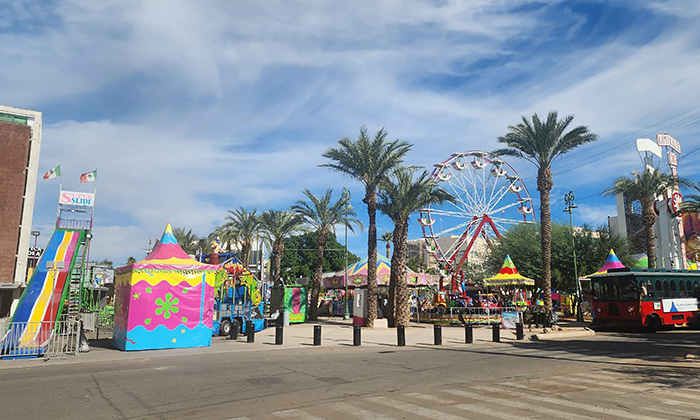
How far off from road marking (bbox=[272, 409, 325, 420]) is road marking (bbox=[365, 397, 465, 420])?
55.7 inches

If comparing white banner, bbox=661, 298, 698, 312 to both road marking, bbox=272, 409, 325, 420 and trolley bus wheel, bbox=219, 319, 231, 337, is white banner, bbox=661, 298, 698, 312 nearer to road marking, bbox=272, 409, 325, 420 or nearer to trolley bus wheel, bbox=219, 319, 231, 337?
trolley bus wheel, bbox=219, 319, 231, 337

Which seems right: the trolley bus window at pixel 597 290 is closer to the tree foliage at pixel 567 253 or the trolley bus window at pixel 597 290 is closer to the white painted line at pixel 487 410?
the tree foliage at pixel 567 253

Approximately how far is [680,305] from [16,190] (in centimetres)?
3882

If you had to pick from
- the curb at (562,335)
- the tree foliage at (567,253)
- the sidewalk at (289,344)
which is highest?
the tree foliage at (567,253)

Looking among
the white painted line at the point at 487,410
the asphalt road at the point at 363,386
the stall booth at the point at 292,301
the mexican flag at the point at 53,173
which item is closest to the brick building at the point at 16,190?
the mexican flag at the point at 53,173

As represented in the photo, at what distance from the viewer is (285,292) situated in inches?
1294

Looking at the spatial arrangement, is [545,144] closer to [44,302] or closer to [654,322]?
[654,322]

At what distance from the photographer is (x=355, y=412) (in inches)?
292

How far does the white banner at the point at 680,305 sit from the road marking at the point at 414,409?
22.9 m

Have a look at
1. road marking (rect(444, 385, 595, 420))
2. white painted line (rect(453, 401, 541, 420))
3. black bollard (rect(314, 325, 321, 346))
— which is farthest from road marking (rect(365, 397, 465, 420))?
black bollard (rect(314, 325, 321, 346))

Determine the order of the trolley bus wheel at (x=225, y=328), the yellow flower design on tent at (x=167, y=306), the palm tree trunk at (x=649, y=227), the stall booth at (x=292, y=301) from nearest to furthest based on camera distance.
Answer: the yellow flower design on tent at (x=167, y=306) < the trolley bus wheel at (x=225, y=328) < the stall booth at (x=292, y=301) < the palm tree trunk at (x=649, y=227)

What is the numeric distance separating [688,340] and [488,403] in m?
16.9

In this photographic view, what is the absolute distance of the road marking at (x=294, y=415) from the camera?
23.3 ft

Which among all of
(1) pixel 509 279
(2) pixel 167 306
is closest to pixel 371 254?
(1) pixel 509 279
